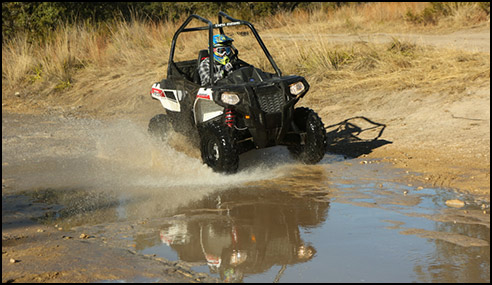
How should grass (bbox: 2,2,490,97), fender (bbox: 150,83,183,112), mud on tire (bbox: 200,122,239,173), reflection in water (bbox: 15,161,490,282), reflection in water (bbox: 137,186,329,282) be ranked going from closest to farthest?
reflection in water (bbox: 15,161,490,282)
reflection in water (bbox: 137,186,329,282)
mud on tire (bbox: 200,122,239,173)
fender (bbox: 150,83,183,112)
grass (bbox: 2,2,490,97)

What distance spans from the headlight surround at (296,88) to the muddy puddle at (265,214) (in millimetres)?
905

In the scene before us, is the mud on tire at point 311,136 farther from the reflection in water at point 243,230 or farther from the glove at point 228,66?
the reflection in water at point 243,230

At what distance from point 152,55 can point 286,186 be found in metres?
9.35

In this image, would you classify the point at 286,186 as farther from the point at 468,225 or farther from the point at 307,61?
Result: the point at 307,61

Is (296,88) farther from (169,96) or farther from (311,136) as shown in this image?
(169,96)

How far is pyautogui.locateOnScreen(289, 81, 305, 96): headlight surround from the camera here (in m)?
7.92

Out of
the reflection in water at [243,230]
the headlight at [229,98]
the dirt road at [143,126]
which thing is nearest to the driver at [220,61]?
the headlight at [229,98]

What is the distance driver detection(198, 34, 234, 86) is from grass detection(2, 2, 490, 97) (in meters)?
3.61

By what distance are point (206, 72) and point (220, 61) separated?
208 mm

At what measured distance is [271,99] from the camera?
7.84 metres

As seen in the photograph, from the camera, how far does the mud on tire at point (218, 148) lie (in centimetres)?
777

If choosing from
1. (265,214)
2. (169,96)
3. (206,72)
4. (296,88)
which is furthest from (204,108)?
(265,214)

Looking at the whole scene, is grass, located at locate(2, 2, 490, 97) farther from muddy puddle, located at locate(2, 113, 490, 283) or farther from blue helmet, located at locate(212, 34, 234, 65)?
blue helmet, located at locate(212, 34, 234, 65)

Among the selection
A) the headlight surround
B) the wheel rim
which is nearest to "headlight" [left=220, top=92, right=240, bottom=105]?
the wheel rim
